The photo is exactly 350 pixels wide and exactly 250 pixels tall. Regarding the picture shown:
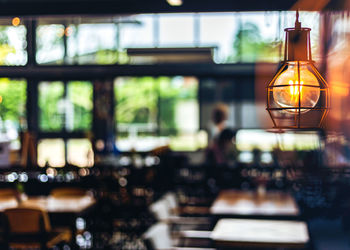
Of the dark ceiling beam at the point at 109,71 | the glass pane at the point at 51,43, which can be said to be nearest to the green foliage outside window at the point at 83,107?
the glass pane at the point at 51,43

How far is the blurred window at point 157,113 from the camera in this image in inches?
522

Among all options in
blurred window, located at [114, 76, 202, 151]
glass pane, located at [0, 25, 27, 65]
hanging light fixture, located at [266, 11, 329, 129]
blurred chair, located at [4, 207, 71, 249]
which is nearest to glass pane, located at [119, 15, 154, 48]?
blurred window, located at [114, 76, 202, 151]

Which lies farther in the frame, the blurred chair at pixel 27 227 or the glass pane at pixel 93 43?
the glass pane at pixel 93 43

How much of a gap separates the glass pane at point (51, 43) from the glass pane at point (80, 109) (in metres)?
0.84

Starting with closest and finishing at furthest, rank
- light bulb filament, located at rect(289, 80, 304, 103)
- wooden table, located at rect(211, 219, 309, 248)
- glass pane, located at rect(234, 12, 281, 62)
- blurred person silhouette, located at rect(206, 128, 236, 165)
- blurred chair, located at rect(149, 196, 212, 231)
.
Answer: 1. light bulb filament, located at rect(289, 80, 304, 103)
2. wooden table, located at rect(211, 219, 309, 248)
3. blurred chair, located at rect(149, 196, 212, 231)
4. blurred person silhouette, located at rect(206, 128, 236, 165)
5. glass pane, located at rect(234, 12, 281, 62)

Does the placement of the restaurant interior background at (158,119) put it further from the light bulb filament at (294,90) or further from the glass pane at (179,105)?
the light bulb filament at (294,90)

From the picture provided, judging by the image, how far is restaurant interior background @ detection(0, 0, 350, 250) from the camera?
3863 mm

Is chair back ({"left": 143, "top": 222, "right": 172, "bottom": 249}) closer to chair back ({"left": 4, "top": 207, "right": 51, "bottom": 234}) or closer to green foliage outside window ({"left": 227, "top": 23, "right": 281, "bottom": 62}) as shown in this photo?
chair back ({"left": 4, "top": 207, "right": 51, "bottom": 234})

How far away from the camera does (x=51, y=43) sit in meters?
12.6

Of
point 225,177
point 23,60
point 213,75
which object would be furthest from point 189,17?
point 225,177

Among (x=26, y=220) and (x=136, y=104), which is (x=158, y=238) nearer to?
(x=26, y=220)

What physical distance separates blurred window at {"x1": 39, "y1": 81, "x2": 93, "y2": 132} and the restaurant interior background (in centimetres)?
2

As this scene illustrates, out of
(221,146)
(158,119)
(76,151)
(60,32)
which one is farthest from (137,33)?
(221,146)

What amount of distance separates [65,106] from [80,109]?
36cm
